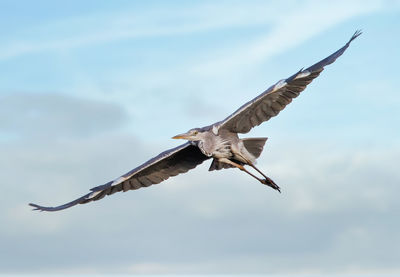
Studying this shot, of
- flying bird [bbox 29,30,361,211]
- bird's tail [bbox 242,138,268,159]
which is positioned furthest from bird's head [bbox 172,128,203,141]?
bird's tail [bbox 242,138,268,159]

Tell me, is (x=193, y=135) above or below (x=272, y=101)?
below

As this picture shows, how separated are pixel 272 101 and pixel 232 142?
1.67 m

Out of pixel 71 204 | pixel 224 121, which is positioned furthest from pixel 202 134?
pixel 71 204

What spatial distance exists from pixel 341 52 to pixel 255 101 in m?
2.99

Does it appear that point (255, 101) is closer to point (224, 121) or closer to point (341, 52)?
point (224, 121)

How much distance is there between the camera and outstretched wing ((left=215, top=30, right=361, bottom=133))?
27.0m

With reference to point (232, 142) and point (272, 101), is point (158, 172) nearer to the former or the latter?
point (232, 142)

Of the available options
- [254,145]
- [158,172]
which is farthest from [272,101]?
→ [158,172]

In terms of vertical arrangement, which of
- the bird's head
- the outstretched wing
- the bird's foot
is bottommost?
the bird's foot

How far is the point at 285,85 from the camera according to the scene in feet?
88.5

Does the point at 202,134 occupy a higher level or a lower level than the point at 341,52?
lower

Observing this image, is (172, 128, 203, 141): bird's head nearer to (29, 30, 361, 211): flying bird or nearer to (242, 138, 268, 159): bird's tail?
(29, 30, 361, 211): flying bird

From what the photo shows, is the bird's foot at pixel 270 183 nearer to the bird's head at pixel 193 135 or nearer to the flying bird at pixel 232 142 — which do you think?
the flying bird at pixel 232 142

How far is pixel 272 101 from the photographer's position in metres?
27.7
